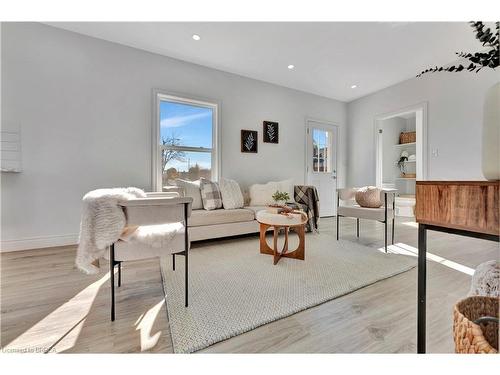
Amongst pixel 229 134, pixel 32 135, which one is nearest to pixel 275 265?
pixel 229 134

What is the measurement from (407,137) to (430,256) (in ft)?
12.5

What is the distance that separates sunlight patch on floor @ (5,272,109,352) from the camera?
111 centimetres

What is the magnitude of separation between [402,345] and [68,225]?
350 cm

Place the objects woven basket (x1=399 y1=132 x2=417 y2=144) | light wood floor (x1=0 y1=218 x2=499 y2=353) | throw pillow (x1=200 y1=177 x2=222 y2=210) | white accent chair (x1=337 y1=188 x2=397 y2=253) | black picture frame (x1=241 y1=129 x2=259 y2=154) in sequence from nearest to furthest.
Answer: light wood floor (x1=0 y1=218 x2=499 y2=353), white accent chair (x1=337 y1=188 x2=397 y2=253), throw pillow (x1=200 y1=177 x2=222 y2=210), black picture frame (x1=241 y1=129 x2=259 y2=154), woven basket (x1=399 y1=132 x2=417 y2=144)

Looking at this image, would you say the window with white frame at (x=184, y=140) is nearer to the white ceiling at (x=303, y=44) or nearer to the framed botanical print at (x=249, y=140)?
the framed botanical print at (x=249, y=140)

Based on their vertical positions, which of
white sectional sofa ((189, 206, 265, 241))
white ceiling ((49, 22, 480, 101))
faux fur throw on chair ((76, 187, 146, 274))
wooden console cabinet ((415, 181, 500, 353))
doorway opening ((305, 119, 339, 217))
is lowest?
white sectional sofa ((189, 206, 265, 241))

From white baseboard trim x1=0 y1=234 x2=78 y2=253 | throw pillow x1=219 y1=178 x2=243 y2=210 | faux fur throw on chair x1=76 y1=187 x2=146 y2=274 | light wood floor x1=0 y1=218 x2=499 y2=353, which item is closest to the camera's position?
light wood floor x1=0 y1=218 x2=499 y2=353

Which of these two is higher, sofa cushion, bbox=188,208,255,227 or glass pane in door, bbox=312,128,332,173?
glass pane in door, bbox=312,128,332,173

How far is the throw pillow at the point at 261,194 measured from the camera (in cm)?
360

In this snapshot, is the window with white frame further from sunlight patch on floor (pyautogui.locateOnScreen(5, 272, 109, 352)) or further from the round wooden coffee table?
sunlight patch on floor (pyautogui.locateOnScreen(5, 272, 109, 352))

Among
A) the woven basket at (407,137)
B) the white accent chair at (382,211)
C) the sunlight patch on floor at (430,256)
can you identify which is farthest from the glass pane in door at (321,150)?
the sunlight patch on floor at (430,256)

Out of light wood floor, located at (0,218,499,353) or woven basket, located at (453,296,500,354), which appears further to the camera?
light wood floor, located at (0,218,499,353)

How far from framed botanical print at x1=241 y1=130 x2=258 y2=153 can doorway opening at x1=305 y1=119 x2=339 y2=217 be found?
1.29 meters

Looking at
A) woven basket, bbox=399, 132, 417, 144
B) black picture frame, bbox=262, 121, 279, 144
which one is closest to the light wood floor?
black picture frame, bbox=262, 121, 279, 144
